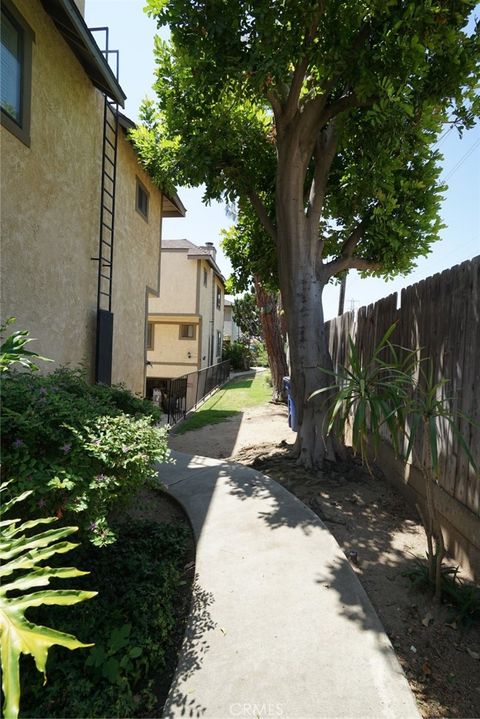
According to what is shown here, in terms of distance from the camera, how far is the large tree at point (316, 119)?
14.4 feet

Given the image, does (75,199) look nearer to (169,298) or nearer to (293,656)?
(293,656)

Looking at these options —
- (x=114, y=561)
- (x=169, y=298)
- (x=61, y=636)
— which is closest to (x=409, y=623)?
(x=114, y=561)

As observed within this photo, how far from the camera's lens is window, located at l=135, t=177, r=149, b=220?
949cm

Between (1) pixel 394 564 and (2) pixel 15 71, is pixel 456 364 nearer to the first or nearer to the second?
(1) pixel 394 564

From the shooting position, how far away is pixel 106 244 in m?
7.55

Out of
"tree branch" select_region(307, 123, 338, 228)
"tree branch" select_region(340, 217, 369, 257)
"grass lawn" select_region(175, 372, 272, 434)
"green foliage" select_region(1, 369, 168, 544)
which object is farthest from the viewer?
"grass lawn" select_region(175, 372, 272, 434)

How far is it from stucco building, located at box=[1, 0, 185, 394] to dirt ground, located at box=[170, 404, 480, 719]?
3.72 metres

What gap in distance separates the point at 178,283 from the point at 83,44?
521 inches

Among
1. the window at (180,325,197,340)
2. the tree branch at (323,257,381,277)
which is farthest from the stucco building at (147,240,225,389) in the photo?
the tree branch at (323,257,381,277)

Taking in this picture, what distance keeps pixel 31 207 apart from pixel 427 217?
5.81 m

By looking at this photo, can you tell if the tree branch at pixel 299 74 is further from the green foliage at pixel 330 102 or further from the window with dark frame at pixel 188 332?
the window with dark frame at pixel 188 332

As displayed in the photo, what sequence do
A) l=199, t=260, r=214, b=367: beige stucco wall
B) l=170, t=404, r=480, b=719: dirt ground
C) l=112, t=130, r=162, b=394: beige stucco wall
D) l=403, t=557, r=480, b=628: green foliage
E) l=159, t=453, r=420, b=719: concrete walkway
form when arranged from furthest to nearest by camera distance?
l=199, t=260, r=214, b=367: beige stucco wall < l=112, t=130, r=162, b=394: beige stucco wall < l=403, t=557, r=480, b=628: green foliage < l=170, t=404, r=480, b=719: dirt ground < l=159, t=453, r=420, b=719: concrete walkway

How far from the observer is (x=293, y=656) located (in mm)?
2283

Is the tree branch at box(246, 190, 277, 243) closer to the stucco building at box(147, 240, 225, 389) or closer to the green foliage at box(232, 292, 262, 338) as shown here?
the stucco building at box(147, 240, 225, 389)
